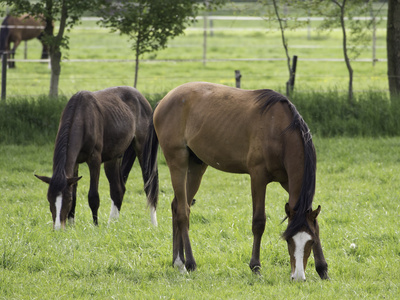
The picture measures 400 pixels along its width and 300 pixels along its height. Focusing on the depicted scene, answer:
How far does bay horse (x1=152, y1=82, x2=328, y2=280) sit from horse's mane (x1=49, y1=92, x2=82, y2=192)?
1.19 metres

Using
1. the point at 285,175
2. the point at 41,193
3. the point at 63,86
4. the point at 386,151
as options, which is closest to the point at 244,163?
the point at 285,175

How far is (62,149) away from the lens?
23.9 ft

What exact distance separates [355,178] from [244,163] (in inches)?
178

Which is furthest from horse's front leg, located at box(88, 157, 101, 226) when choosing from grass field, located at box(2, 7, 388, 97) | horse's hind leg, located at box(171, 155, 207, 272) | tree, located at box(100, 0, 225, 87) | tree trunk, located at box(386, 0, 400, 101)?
tree trunk, located at box(386, 0, 400, 101)

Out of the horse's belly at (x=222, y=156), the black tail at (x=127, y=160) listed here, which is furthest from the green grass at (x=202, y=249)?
the horse's belly at (x=222, y=156)

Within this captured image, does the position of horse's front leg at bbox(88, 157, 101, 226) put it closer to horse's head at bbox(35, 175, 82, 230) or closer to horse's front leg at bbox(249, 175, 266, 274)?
horse's head at bbox(35, 175, 82, 230)

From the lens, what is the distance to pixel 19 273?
5449mm

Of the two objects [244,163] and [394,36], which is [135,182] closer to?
[244,163]

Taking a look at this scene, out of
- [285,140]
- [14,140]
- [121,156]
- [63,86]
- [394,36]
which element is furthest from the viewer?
[63,86]

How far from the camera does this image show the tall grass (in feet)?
41.1

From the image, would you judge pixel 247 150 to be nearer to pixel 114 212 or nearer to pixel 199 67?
pixel 114 212

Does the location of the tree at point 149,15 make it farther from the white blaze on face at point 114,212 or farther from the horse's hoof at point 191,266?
the horse's hoof at point 191,266

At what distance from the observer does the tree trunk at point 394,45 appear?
13469 millimetres

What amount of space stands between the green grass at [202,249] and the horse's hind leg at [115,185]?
0.20 metres
